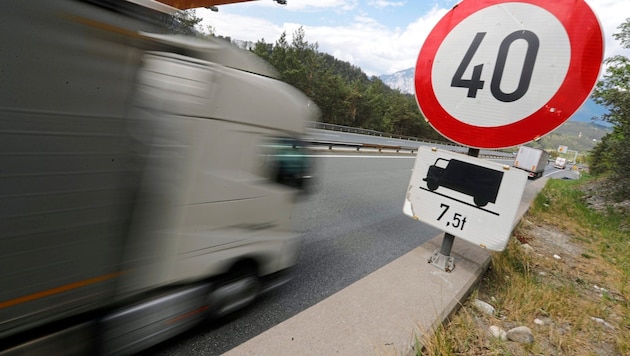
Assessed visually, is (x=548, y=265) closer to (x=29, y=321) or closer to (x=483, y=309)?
(x=483, y=309)

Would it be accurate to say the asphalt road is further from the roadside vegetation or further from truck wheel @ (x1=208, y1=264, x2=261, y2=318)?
the roadside vegetation

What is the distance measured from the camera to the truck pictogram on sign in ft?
7.54

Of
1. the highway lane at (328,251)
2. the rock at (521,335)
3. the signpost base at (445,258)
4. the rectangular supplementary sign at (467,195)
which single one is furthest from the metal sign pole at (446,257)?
the highway lane at (328,251)

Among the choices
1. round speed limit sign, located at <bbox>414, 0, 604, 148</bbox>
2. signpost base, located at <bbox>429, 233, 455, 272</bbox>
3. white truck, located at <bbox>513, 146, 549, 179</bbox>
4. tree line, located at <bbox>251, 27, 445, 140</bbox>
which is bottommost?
signpost base, located at <bbox>429, 233, 455, 272</bbox>

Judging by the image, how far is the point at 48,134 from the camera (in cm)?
143

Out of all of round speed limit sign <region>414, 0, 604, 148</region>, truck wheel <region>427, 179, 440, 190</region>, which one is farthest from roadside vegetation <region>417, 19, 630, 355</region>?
round speed limit sign <region>414, 0, 604, 148</region>

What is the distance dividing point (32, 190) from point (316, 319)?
171cm

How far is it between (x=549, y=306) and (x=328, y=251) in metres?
2.59

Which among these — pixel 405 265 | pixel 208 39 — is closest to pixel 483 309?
pixel 405 265

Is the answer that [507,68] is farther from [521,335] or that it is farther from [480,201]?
[521,335]

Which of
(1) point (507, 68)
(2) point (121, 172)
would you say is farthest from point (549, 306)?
(2) point (121, 172)

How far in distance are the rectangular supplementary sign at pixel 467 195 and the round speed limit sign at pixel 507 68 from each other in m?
0.35

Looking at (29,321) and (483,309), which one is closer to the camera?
(29,321)

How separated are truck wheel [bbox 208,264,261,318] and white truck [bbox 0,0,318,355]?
0.02 meters
